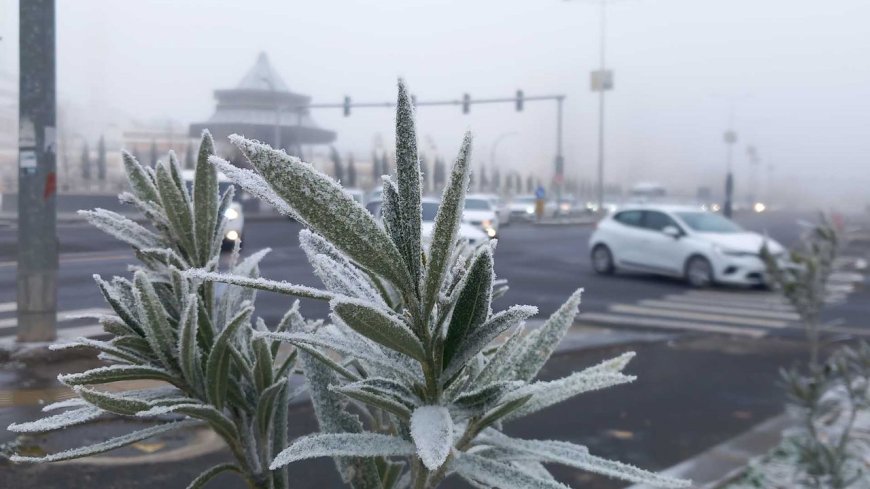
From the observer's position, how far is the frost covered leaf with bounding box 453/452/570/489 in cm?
126

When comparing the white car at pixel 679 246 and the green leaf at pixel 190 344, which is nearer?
the green leaf at pixel 190 344

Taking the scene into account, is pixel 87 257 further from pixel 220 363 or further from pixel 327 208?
pixel 327 208

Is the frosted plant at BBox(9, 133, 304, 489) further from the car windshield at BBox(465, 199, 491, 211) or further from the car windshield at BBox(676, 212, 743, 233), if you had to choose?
the car windshield at BBox(465, 199, 491, 211)

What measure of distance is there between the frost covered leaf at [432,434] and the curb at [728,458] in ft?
12.7

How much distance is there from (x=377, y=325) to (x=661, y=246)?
52.4 feet

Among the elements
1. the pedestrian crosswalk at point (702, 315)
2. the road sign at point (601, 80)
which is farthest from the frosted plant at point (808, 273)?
the road sign at point (601, 80)

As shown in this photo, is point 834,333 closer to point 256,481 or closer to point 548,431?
point 548,431

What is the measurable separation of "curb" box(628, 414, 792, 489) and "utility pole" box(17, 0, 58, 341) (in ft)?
17.4

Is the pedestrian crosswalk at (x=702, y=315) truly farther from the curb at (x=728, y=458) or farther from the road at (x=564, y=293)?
the curb at (x=728, y=458)

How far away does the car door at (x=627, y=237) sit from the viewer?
17125 millimetres

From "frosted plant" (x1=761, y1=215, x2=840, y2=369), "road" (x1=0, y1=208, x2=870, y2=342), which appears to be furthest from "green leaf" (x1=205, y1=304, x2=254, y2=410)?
"road" (x1=0, y1=208, x2=870, y2=342)

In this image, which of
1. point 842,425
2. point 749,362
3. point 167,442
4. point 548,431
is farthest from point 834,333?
point 167,442

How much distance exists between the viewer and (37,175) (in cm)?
751

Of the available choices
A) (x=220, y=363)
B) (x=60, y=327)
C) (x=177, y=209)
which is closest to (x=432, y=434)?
(x=220, y=363)
